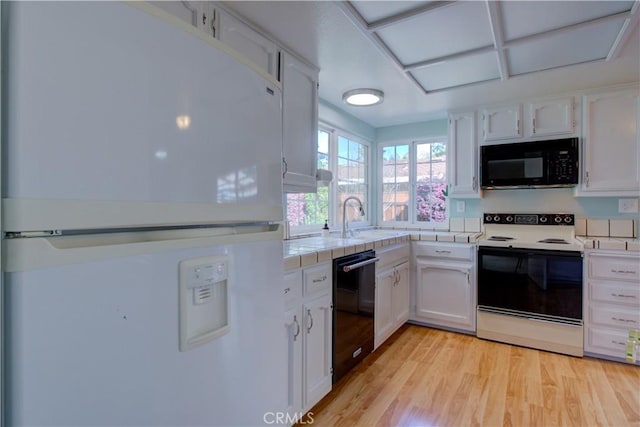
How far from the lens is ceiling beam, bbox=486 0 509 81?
1552 millimetres

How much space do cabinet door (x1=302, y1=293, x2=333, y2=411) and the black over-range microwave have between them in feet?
7.10

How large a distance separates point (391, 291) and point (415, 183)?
1.59 meters

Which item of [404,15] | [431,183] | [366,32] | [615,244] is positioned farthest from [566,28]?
[431,183]

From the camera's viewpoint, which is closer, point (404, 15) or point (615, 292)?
point (404, 15)

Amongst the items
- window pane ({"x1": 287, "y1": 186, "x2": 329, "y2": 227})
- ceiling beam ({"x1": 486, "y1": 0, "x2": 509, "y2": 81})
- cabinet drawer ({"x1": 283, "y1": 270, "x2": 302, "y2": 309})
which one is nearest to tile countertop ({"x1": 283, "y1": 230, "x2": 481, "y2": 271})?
cabinet drawer ({"x1": 283, "y1": 270, "x2": 302, "y2": 309})

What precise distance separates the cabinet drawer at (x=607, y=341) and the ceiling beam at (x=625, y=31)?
76.0 inches

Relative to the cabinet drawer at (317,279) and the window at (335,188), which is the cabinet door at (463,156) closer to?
the window at (335,188)

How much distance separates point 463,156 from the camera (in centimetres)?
322

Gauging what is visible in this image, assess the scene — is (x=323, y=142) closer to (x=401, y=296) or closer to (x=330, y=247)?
(x=330, y=247)

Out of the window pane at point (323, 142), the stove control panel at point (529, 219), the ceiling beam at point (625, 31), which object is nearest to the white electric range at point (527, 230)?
the stove control panel at point (529, 219)

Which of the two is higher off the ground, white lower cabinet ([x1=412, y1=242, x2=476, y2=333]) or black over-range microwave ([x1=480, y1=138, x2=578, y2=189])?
black over-range microwave ([x1=480, y1=138, x2=578, y2=189])

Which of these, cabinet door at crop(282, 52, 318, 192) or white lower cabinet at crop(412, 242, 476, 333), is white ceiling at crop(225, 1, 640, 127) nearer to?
cabinet door at crop(282, 52, 318, 192)

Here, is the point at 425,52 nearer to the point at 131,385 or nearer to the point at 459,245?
the point at 459,245

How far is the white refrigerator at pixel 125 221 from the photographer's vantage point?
435 mm
